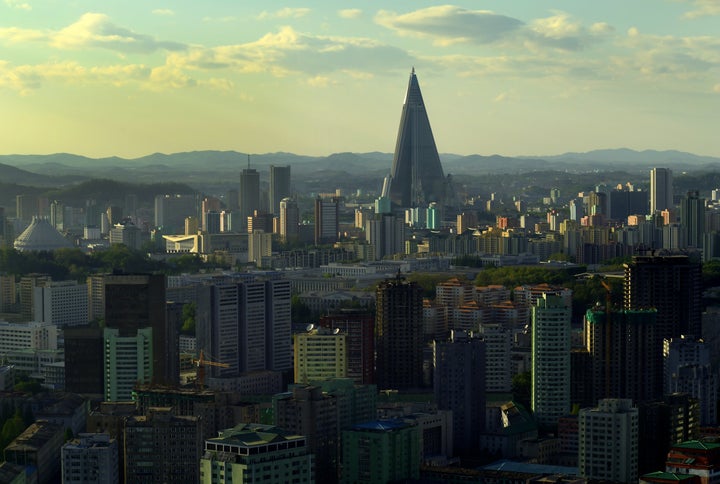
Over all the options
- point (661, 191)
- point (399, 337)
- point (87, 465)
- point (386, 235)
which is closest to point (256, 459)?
point (87, 465)

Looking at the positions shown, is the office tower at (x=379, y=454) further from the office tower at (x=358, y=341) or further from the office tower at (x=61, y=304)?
the office tower at (x=61, y=304)

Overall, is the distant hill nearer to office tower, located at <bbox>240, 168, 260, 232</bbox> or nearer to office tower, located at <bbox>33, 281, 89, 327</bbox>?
office tower, located at <bbox>240, 168, 260, 232</bbox>

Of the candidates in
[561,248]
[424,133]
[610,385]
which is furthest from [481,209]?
[610,385]

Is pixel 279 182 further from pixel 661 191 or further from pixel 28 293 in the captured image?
pixel 28 293

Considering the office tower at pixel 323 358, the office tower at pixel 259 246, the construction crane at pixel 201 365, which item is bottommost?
the construction crane at pixel 201 365

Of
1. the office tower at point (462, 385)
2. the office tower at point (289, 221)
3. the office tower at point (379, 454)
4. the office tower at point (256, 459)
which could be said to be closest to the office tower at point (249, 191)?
the office tower at point (289, 221)

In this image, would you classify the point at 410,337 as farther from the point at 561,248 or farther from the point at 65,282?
the point at 561,248
